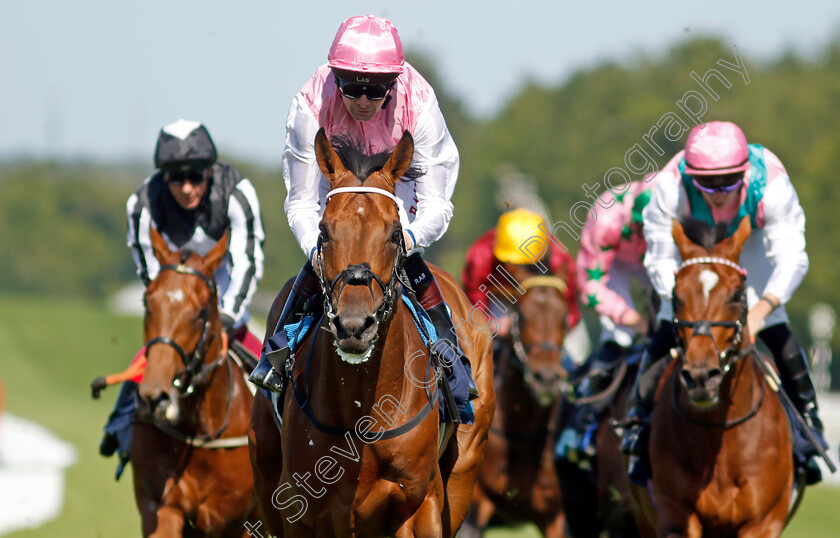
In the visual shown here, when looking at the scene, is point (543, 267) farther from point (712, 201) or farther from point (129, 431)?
point (129, 431)

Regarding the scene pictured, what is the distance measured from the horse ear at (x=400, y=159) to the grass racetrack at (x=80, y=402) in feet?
13.4

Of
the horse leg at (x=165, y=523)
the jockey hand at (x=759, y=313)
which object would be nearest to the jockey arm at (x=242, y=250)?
the horse leg at (x=165, y=523)

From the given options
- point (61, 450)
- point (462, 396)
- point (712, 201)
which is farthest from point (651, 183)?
point (61, 450)

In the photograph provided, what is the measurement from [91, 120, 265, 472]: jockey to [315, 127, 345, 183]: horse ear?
2.36m

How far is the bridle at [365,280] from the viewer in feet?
13.3

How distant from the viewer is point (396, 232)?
169 inches

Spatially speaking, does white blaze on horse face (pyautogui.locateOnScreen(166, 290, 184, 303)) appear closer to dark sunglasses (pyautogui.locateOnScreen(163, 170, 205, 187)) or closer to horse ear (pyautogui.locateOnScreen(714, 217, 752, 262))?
dark sunglasses (pyautogui.locateOnScreen(163, 170, 205, 187))

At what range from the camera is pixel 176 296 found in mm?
5992

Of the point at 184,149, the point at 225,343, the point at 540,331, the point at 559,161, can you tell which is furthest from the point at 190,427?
the point at 559,161

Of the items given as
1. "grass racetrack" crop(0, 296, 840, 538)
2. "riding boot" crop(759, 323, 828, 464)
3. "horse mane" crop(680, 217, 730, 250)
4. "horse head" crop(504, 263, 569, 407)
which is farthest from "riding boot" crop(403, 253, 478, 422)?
"grass racetrack" crop(0, 296, 840, 538)

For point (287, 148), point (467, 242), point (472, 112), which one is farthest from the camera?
point (472, 112)

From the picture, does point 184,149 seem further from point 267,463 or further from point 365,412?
point 365,412

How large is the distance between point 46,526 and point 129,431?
217 inches

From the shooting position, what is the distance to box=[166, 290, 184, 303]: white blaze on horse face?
5.98 m
